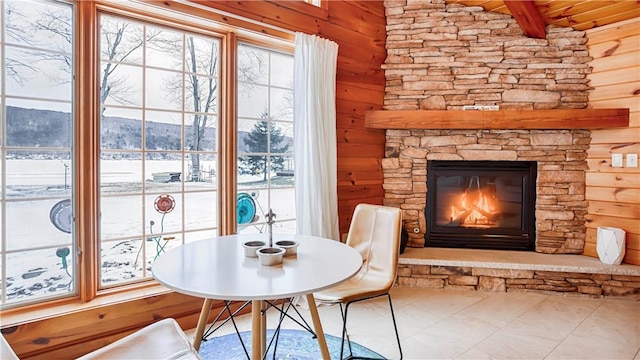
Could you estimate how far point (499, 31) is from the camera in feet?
10.8

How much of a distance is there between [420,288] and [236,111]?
84.1 inches

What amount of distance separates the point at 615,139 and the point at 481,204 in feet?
3.79

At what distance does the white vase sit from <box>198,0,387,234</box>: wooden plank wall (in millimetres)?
1818

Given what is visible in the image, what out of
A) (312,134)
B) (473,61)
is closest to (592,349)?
(312,134)

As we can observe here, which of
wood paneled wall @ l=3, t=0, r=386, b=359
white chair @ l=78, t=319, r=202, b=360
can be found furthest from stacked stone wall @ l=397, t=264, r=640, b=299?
white chair @ l=78, t=319, r=202, b=360

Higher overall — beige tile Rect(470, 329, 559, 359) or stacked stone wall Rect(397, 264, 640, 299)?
stacked stone wall Rect(397, 264, 640, 299)

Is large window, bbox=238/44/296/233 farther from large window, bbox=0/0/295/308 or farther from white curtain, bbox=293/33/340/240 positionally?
white curtain, bbox=293/33/340/240

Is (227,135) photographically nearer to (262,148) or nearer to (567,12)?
(262,148)

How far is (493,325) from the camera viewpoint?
2.48 m

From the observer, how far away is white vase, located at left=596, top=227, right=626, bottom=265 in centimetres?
289

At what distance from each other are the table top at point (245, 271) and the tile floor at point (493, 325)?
2.84 feet

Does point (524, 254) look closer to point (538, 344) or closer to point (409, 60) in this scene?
point (538, 344)

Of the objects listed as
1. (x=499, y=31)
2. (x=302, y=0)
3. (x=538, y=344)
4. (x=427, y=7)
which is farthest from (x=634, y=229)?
(x=302, y=0)

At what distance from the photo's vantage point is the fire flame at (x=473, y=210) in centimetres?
339
